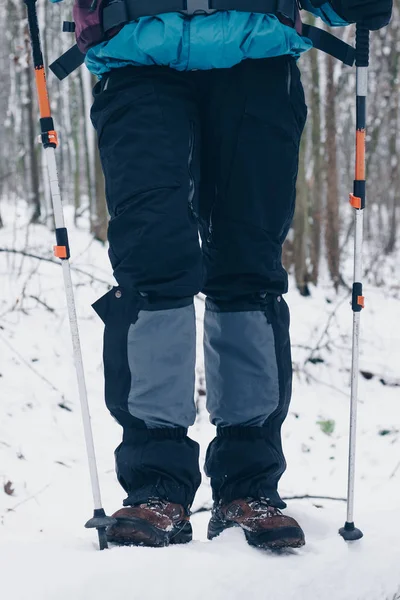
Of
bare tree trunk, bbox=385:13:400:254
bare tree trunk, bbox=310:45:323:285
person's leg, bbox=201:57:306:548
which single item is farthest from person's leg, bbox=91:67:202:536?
bare tree trunk, bbox=385:13:400:254

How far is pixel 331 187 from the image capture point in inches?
355

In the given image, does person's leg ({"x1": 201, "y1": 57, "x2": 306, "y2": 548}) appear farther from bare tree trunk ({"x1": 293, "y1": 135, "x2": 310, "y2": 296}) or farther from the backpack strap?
bare tree trunk ({"x1": 293, "y1": 135, "x2": 310, "y2": 296})

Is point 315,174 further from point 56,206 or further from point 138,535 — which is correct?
point 138,535

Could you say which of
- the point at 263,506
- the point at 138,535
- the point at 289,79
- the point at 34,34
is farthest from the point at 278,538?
the point at 34,34

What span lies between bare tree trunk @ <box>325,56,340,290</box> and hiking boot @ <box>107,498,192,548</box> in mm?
7498

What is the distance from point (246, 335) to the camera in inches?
70.8

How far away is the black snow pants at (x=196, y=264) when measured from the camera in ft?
5.43

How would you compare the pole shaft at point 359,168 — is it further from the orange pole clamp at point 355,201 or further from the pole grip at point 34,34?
the pole grip at point 34,34

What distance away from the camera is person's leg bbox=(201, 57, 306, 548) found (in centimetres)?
177

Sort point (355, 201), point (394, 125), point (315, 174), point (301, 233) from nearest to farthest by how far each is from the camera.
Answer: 1. point (355, 201)
2. point (301, 233)
3. point (315, 174)
4. point (394, 125)

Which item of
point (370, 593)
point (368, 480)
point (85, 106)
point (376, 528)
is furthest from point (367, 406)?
point (85, 106)

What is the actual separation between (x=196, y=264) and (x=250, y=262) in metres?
0.19

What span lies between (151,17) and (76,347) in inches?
34.9

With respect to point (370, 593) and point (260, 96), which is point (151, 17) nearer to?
point (260, 96)
